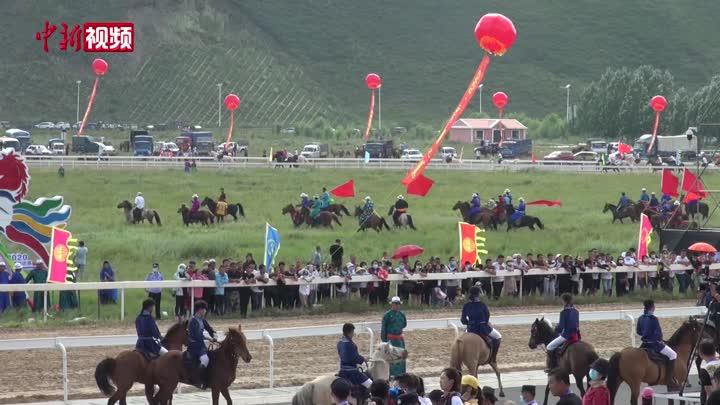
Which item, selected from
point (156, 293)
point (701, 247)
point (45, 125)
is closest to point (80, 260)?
point (156, 293)

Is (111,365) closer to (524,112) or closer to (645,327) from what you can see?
(645,327)

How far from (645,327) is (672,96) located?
87166mm

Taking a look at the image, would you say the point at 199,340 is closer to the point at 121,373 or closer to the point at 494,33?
the point at 121,373

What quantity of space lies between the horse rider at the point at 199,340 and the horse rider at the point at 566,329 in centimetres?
439

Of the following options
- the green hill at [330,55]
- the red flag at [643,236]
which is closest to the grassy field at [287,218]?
the red flag at [643,236]

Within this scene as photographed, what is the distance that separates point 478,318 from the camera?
18.8m

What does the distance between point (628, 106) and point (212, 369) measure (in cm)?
8587

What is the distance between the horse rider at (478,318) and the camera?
18.7m

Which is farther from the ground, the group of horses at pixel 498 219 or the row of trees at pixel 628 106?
the row of trees at pixel 628 106

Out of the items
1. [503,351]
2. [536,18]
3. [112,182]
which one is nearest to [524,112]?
[536,18]

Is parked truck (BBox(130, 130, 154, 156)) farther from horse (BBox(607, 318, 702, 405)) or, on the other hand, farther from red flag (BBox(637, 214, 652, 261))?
horse (BBox(607, 318, 702, 405))

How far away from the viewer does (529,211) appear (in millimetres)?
46562

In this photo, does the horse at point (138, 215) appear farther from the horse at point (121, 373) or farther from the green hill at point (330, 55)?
the green hill at point (330, 55)

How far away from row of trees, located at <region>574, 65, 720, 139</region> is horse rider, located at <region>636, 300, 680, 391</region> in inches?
3076
